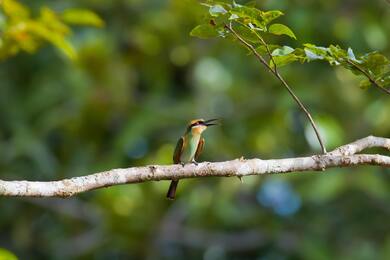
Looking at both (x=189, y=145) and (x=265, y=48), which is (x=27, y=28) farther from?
(x=265, y=48)

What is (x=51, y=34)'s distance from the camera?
14.8ft

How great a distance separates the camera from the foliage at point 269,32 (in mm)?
3158

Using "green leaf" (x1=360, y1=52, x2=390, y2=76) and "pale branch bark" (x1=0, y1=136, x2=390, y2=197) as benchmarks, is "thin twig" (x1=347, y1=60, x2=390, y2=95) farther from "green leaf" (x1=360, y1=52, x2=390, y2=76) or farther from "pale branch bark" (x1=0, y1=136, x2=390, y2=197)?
"pale branch bark" (x1=0, y1=136, x2=390, y2=197)

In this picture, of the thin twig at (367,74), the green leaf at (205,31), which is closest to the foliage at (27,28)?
the green leaf at (205,31)

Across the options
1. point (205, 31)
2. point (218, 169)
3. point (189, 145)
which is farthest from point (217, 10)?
point (189, 145)

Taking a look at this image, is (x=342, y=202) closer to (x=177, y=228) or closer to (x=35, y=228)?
(x=177, y=228)

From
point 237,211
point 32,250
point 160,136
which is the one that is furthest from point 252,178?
point 32,250

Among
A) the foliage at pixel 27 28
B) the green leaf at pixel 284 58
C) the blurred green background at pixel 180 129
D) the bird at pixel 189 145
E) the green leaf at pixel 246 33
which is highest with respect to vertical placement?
the green leaf at pixel 246 33

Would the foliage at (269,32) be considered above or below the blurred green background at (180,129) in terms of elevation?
above

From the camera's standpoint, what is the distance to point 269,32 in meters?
3.24

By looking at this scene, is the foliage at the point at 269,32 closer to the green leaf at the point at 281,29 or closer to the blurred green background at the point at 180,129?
the green leaf at the point at 281,29

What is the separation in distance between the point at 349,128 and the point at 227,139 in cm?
114

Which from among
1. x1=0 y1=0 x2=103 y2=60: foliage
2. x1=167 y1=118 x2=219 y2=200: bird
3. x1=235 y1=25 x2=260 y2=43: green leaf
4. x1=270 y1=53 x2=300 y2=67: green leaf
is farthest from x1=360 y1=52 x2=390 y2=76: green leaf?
x1=0 y1=0 x2=103 y2=60: foliage

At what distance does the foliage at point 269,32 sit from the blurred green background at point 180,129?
4569 millimetres
